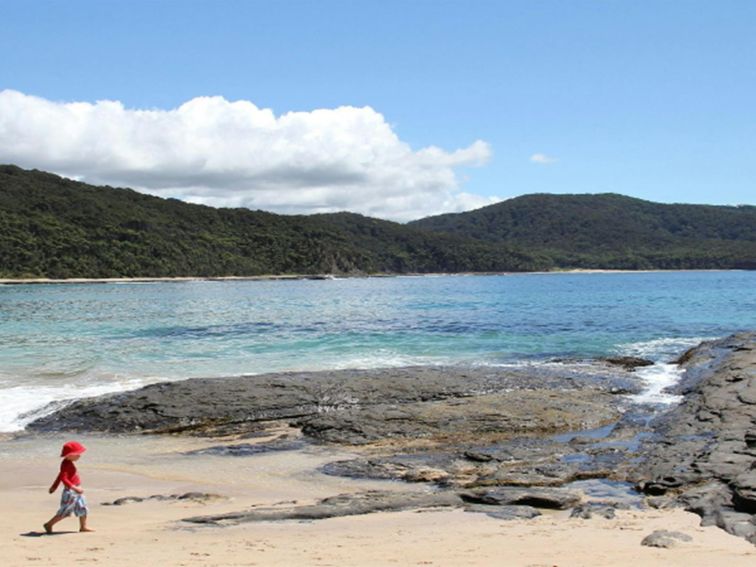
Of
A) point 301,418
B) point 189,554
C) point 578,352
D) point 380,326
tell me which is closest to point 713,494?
point 189,554

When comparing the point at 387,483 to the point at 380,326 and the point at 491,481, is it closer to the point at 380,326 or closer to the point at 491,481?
the point at 491,481

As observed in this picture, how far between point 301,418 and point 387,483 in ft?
18.7

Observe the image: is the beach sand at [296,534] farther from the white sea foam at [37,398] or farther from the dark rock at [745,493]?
the white sea foam at [37,398]

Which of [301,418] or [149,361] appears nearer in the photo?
[301,418]

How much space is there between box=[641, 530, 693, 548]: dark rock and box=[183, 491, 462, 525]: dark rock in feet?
9.49

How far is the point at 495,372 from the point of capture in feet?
71.5

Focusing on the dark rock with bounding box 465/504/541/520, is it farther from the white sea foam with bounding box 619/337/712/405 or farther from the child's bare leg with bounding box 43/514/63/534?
the white sea foam with bounding box 619/337/712/405

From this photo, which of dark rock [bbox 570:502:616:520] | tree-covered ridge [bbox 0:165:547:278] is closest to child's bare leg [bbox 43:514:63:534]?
dark rock [bbox 570:502:616:520]

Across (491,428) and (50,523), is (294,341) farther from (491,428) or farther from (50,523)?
(50,523)

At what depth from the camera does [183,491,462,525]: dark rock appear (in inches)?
379

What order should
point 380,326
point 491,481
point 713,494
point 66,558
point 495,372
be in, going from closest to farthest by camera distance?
1. point 66,558
2. point 713,494
3. point 491,481
4. point 495,372
5. point 380,326

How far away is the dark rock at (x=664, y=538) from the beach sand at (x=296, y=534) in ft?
0.40

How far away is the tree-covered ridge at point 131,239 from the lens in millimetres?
131125

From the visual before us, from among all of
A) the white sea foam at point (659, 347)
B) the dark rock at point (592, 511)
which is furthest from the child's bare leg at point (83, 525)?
the white sea foam at point (659, 347)
